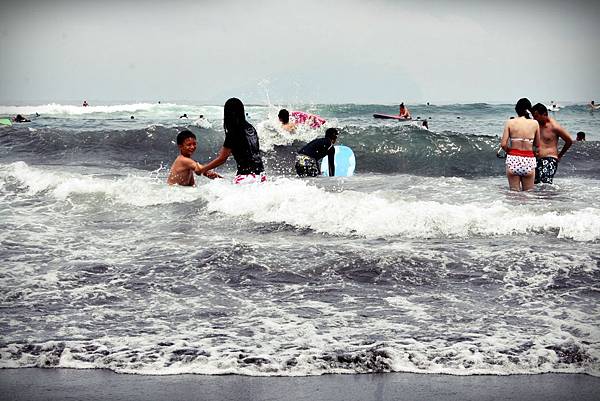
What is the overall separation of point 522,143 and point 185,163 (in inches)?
206

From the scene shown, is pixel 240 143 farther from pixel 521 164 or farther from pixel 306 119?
pixel 306 119

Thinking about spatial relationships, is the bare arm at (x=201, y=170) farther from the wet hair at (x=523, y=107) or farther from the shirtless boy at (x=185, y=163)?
the wet hair at (x=523, y=107)

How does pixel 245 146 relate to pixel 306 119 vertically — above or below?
below

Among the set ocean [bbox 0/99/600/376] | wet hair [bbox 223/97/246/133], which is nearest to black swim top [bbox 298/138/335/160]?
ocean [bbox 0/99/600/376]

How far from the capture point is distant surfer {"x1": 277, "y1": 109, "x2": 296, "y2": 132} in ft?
51.9

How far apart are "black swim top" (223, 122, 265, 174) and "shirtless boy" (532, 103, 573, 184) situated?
15.9 feet

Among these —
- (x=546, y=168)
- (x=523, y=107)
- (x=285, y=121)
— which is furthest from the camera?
(x=285, y=121)

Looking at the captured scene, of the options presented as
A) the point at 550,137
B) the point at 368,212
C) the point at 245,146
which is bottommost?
the point at 368,212

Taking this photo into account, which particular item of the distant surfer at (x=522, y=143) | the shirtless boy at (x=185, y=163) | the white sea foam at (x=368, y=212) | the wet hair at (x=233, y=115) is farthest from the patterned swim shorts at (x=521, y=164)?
the shirtless boy at (x=185, y=163)

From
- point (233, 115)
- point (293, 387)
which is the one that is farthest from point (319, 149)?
point (293, 387)

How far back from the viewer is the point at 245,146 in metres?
8.19

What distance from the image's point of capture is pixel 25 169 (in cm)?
1269

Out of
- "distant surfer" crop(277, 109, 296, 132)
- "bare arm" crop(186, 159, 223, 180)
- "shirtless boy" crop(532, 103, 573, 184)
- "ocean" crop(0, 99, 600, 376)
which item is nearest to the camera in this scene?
"ocean" crop(0, 99, 600, 376)

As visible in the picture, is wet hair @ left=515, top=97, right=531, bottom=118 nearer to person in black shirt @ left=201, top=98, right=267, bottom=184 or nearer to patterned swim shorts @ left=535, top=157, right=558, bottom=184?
patterned swim shorts @ left=535, top=157, right=558, bottom=184
